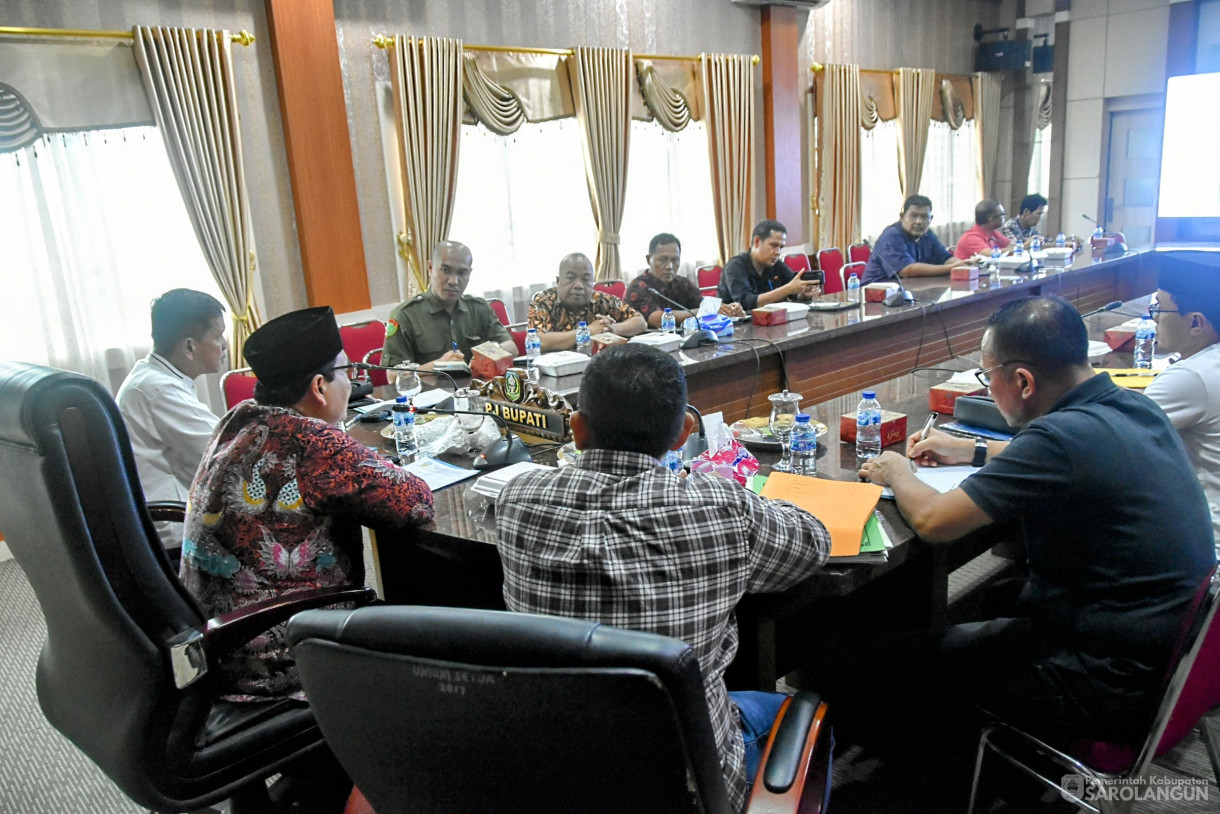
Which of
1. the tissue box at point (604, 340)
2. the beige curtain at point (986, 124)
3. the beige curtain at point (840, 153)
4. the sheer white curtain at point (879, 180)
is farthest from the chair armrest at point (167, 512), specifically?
the beige curtain at point (986, 124)

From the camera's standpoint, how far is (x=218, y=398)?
4113 millimetres

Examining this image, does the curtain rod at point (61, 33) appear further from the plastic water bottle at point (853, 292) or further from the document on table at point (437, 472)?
the plastic water bottle at point (853, 292)

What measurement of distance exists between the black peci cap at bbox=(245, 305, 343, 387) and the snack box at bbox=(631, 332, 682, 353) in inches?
74.3

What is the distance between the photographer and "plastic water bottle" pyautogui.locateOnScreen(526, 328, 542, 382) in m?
3.16

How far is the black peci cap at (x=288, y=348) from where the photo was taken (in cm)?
160

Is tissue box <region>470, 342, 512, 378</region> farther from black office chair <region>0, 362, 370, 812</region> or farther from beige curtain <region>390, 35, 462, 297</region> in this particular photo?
beige curtain <region>390, 35, 462, 297</region>

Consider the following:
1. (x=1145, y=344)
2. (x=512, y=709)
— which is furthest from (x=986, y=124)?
(x=512, y=709)

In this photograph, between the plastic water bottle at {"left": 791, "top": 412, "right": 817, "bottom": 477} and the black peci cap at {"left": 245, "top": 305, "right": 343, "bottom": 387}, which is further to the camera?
the plastic water bottle at {"left": 791, "top": 412, "right": 817, "bottom": 477}

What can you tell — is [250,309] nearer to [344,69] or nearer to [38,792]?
[344,69]

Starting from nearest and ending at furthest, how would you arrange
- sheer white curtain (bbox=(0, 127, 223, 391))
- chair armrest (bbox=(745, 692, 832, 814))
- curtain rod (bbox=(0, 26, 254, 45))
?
chair armrest (bbox=(745, 692, 832, 814)) < curtain rod (bbox=(0, 26, 254, 45)) < sheer white curtain (bbox=(0, 127, 223, 391))

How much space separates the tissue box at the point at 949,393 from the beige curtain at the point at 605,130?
11.4 feet

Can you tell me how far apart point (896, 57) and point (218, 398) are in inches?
262

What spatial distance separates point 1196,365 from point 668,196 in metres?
4.42

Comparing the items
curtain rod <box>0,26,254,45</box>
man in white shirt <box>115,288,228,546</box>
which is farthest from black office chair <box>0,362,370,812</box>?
curtain rod <box>0,26,254,45</box>
